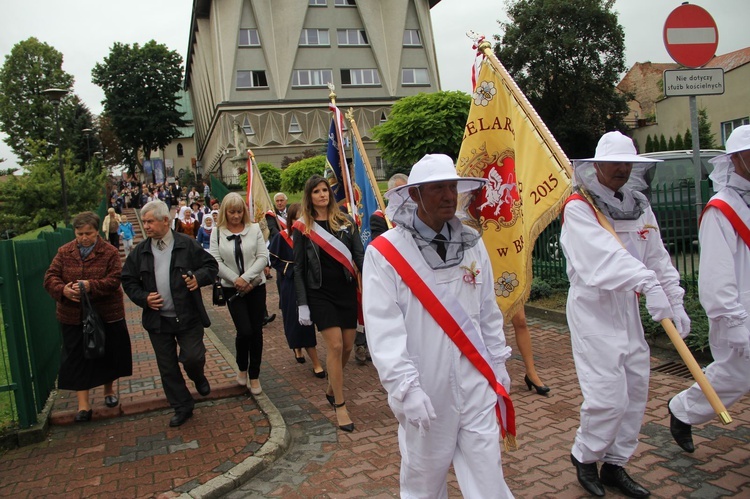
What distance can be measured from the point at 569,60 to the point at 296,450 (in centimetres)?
3762

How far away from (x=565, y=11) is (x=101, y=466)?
3805 centimetres

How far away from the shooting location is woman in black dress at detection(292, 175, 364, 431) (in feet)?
17.9

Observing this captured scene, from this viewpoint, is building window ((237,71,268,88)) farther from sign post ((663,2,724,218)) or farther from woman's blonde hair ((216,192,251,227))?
sign post ((663,2,724,218))

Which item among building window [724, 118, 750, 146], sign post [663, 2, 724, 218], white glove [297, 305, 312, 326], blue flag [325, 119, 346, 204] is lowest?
white glove [297, 305, 312, 326]

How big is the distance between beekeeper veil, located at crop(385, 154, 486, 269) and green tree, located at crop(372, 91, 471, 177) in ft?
69.9

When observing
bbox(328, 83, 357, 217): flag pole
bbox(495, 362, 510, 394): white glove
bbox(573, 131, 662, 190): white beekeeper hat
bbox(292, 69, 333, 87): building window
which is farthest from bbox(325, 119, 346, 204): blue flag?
bbox(292, 69, 333, 87): building window

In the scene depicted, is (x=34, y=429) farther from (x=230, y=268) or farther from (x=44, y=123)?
(x=44, y=123)

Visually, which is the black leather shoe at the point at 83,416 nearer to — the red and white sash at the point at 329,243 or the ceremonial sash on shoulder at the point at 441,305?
the red and white sash at the point at 329,243

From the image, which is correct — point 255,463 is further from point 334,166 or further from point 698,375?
point 334,166

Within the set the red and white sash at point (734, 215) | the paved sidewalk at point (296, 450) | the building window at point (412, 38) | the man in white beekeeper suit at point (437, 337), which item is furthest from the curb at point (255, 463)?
the building window at point (412, 38)

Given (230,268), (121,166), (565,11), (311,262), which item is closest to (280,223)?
(230,268)

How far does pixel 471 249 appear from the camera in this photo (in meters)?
3.09

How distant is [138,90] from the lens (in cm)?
6081

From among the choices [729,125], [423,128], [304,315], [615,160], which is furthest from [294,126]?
[615,160]
